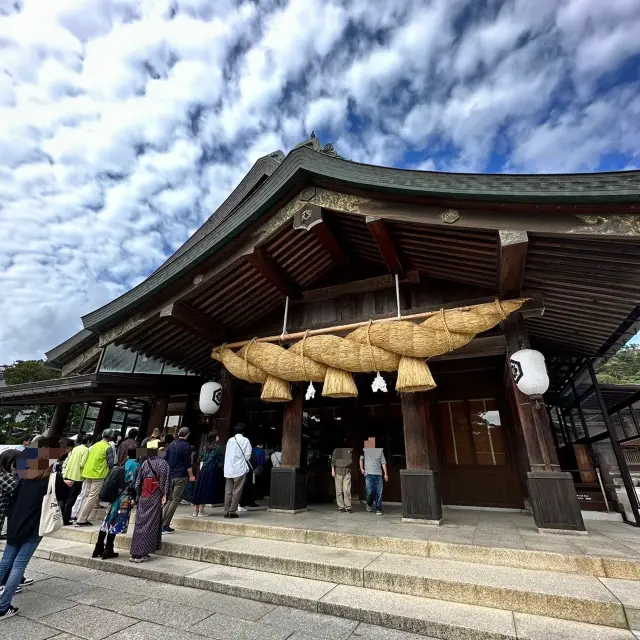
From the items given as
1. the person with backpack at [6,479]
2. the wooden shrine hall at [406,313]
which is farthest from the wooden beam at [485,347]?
the person with backpack at [6,479]

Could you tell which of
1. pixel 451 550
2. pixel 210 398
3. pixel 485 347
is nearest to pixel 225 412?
pixel 210 398

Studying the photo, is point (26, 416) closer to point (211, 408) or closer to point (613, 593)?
point (211, 408)

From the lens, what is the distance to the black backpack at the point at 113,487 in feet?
15.2

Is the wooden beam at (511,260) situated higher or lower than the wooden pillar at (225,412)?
higher

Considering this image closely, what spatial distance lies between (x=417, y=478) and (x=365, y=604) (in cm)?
271

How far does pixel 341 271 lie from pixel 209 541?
561cm

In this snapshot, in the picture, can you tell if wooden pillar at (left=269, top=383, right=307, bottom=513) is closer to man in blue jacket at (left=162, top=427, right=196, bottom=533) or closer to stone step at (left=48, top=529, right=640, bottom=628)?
stone step at (left=48, top=529, right=640, bottom=628)

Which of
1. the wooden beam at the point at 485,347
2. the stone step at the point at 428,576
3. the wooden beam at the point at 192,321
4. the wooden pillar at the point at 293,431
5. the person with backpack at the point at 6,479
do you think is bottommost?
the stone step at the point at 428,576

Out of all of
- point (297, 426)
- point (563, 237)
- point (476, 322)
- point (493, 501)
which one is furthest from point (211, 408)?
point (563, 237)

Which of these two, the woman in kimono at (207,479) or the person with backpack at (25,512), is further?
the woman in kimono at (207,479)

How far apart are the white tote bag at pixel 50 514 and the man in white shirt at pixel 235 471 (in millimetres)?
3126

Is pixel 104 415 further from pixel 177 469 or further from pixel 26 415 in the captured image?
pixel 26 415

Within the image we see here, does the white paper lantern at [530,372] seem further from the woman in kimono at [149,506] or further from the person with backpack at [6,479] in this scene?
the person with backpack at [6,479]

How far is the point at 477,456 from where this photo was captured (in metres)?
8.03
